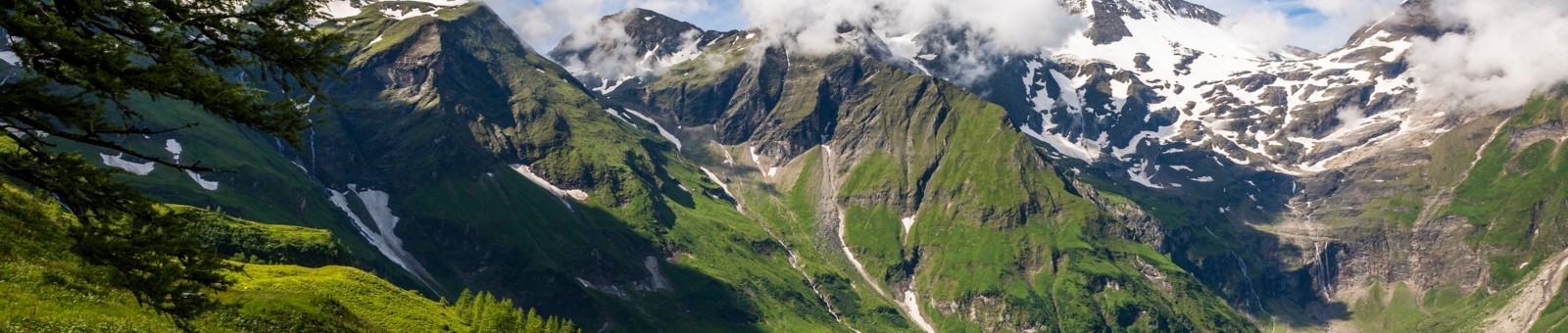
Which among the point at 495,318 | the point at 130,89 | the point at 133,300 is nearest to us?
the point at 130,89

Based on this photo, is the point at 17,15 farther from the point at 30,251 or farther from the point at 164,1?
the point at 30,251

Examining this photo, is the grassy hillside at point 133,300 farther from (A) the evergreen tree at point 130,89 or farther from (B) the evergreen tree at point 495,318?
(B) the evergreen tree at point 495,318

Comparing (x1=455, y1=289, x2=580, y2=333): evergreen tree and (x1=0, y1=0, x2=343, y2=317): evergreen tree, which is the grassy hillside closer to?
(x1=0, y1=0, x2=343, y2=317): evergreen tree

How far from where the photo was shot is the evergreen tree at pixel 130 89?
1712cm

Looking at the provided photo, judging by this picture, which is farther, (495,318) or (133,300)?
(495,318)

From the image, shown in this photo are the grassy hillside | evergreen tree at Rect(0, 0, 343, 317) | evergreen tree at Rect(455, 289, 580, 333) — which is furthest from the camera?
evergreen tree at Rect(455, 289, 580, 333)

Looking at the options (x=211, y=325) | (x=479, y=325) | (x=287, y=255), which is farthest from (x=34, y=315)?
(x=287, y=255)

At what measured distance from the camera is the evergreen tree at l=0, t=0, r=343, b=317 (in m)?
17.1

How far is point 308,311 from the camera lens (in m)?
58.5

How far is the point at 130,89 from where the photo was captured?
59.8ft

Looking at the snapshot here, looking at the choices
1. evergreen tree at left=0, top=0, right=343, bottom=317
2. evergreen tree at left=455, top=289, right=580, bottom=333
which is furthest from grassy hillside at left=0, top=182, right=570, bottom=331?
evergreen tree at left=455, top=289, right=580, bottom=333

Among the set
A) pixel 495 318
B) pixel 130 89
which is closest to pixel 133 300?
pixel 130 89

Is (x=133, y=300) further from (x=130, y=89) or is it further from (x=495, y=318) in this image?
(x=495, y=318)

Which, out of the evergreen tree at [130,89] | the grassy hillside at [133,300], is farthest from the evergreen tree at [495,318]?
the evergreen tree at [130,89]
